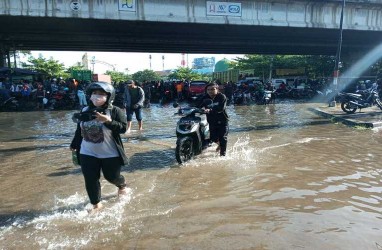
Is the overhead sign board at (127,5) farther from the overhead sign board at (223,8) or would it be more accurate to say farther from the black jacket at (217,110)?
the black jacket at (217,110)

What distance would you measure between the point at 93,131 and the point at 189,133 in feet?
9.30

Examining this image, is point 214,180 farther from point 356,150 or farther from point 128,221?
point 356,150

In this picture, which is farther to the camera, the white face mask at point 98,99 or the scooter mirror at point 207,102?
the scooter mirror at point 207,102

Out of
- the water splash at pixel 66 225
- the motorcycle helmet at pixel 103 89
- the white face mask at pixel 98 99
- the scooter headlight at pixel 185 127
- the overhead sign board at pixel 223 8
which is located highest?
the overhead sign board at pixel 223 8

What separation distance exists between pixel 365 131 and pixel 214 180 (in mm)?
6925

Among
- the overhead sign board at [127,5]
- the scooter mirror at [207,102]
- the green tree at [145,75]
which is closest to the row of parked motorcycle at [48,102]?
the overhead sign board at [127,5]

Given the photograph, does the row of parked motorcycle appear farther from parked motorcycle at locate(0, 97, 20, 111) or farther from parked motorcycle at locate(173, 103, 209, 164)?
parked motorcycle at locate(173, 103, 209, 164)

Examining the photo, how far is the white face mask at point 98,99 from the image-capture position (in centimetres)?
386

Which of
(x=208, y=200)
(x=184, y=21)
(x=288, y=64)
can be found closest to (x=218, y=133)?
(x=208, y=200)

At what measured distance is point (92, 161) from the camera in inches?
160

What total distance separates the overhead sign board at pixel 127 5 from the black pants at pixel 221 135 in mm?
14484

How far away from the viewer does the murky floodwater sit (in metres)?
3.57

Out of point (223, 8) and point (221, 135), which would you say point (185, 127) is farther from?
point (223, 8)

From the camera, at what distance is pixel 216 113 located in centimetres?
691
